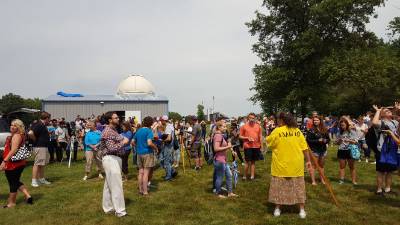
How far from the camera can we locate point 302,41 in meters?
33.9

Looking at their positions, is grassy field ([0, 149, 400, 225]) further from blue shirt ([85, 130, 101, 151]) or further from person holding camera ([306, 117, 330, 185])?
blue shirt ([85, 130, 101, 151])

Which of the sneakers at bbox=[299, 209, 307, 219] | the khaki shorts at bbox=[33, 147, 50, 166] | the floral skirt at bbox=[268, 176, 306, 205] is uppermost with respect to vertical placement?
the khaki shorts at bbox=[33, 147, 50, 166]

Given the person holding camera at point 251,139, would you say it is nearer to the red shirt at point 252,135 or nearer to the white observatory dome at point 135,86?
the red shirt at point 252,135

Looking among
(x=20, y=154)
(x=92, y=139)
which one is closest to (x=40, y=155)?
(x=92, y=139)

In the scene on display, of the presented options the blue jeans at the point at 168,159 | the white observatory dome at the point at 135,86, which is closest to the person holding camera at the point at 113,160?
the blue jeans at the point at 168,159

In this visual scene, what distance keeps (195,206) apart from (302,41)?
27733 mm

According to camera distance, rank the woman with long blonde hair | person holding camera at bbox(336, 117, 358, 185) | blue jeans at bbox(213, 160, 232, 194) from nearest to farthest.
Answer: the woman with long blonde hair, blue jeans at bbox(213, 160, 232, 194), person holding camera at bbox(336, 117, 358, 185)

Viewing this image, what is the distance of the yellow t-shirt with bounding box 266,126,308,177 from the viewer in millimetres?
7562

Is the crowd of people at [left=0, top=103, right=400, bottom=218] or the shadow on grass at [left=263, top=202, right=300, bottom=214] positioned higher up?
Result: the crowd of people at [left=0, top=103, right=400, bottom=218]

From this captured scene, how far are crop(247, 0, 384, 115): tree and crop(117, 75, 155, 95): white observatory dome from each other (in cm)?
1656

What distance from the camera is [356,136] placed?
1060 cm

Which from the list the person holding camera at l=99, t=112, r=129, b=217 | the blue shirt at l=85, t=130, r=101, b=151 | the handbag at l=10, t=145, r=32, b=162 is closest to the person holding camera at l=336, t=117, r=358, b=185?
the person holding camera at l=99, t=112, r=129, b=217

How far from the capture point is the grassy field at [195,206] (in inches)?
311

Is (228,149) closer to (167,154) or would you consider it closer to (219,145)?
(219,145)
